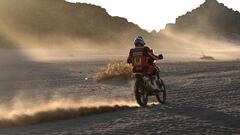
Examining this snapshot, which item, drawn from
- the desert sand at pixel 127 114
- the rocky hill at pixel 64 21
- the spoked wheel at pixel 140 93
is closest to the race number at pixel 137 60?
the spoked wheel at pixel 140 93

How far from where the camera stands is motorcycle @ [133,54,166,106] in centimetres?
1439

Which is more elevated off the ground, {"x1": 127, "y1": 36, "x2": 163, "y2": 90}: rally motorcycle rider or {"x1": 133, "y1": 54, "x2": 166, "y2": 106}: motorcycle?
{"x1": 127, "y1": 36, "x2": 163, "y2": 90}: rally motorcycle rider

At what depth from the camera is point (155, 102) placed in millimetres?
15539

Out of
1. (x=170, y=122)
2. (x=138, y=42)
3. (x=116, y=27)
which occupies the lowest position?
(x=170, y=122)

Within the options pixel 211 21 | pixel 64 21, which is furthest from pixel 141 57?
pixel 211 21

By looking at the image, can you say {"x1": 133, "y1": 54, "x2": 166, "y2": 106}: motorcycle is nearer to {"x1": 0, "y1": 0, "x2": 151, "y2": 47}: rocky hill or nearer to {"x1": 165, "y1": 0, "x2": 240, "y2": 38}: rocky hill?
{"x1": 0, "y1": 0, "x2": 151, "y2": 47}: rocky hill

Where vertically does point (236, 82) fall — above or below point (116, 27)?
below

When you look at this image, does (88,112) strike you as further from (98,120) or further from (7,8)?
(7,8)

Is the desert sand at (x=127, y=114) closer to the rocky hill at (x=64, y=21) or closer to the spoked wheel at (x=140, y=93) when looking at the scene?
the spoked wheel at (x=140, y=93)

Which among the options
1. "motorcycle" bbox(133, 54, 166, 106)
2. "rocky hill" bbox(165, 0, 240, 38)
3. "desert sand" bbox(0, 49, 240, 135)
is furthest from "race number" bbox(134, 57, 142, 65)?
"rocky hill" bbox(165, 0, 240, 38)

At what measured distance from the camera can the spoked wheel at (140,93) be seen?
14.3m

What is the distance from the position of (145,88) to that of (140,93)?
228 mm

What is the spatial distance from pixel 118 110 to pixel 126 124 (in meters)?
2.49

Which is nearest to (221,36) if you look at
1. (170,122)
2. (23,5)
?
(23,5)
